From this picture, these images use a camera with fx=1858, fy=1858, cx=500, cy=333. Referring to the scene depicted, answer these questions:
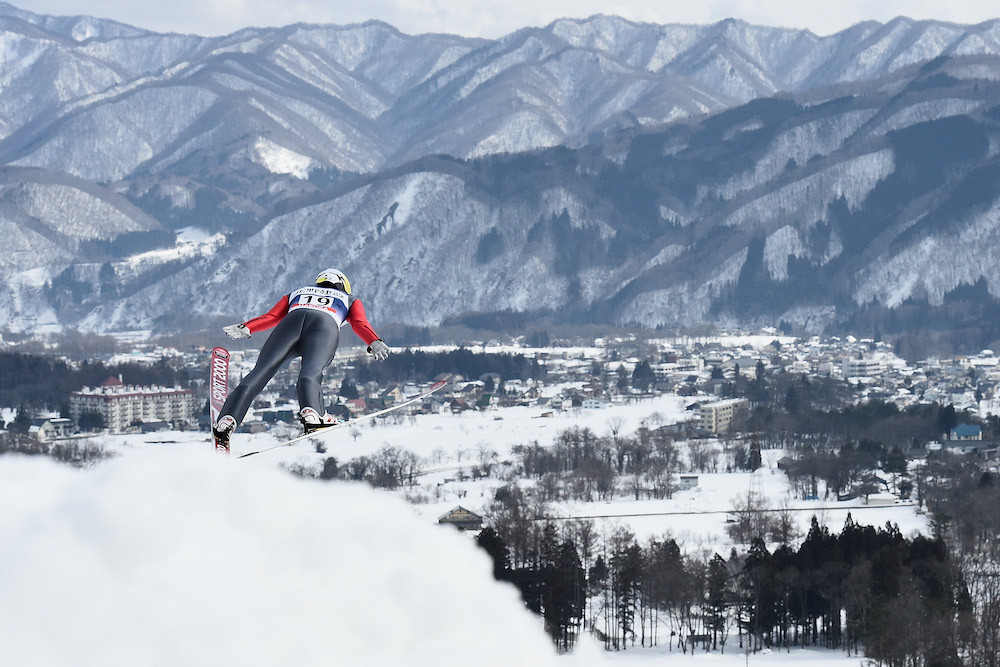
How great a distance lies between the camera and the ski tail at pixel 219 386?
14219 millimetres

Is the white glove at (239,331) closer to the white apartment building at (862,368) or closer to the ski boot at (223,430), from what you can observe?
the ski boot at (223,430)

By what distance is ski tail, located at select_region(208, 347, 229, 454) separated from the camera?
1422 centimetres

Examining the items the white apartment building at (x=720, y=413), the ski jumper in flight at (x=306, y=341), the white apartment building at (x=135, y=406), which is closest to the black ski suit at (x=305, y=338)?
the ski jumper in flight at (x=306, y=341)

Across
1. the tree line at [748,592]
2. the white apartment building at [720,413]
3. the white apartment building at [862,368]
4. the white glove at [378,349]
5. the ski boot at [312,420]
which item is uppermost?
the white apartment building at [862,368]

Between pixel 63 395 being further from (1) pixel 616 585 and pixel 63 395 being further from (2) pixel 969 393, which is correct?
(1) pixel 616 585

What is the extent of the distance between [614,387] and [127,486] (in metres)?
133

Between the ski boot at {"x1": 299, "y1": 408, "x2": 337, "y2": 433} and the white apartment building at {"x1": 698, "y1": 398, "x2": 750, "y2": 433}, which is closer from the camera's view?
the ski boot at {"x1": 299, "y1": 408, "x2": 337, "y2": 433}

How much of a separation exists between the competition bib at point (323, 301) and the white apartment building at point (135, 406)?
6049 cm

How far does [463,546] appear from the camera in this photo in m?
13.6

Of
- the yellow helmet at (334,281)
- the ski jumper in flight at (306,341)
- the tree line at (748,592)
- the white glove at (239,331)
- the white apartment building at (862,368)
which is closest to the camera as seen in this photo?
the ski jumper in flight at (306,341)

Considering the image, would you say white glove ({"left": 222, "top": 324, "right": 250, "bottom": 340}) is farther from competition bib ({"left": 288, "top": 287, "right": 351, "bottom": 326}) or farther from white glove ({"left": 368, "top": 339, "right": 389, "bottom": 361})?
white glove ({"left": 368, "top": 339, "right": 389, "bottom": 361})

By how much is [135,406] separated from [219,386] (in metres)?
71.5

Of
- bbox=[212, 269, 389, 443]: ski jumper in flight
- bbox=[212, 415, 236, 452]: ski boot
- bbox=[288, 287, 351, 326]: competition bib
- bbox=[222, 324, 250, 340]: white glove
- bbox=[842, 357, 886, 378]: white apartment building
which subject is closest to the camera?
bbox=[212, 415, 236, 452]: ski boot

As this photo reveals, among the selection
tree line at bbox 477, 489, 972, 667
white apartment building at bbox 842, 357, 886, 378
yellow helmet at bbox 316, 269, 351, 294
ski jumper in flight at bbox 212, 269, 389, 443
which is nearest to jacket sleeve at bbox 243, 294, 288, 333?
ski jumper in flight at bbox 212, 269, 389, 443
